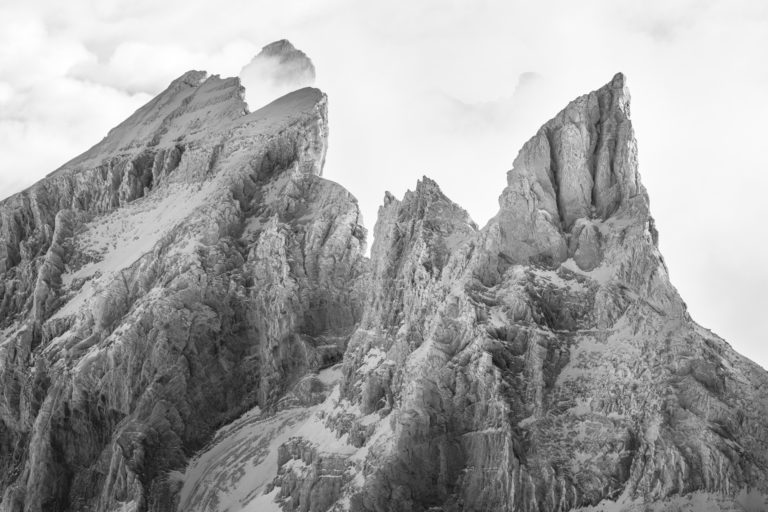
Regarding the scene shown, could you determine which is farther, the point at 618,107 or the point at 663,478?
the point at 618,107

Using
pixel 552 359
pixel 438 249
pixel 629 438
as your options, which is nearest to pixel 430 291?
pixel 438 249

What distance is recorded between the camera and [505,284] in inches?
7072

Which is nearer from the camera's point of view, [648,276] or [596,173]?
[648,276]

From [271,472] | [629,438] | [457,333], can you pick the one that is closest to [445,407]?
[457,333]

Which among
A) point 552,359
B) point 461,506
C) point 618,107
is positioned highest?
point 618,107

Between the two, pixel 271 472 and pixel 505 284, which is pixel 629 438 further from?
pixel 271 472

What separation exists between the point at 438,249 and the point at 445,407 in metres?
26.4

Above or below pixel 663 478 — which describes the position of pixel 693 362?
above

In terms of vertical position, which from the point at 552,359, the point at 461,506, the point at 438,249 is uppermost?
the point at 438,249

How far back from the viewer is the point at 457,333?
579ft

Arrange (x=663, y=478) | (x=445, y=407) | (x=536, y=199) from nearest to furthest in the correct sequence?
(x=663, y=478), (x=445, y=407), (x=536, y=199)

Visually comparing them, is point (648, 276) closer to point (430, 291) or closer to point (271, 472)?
point (430, 291)

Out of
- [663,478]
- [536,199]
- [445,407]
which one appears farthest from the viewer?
[536,199]

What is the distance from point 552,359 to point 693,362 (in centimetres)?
1480
